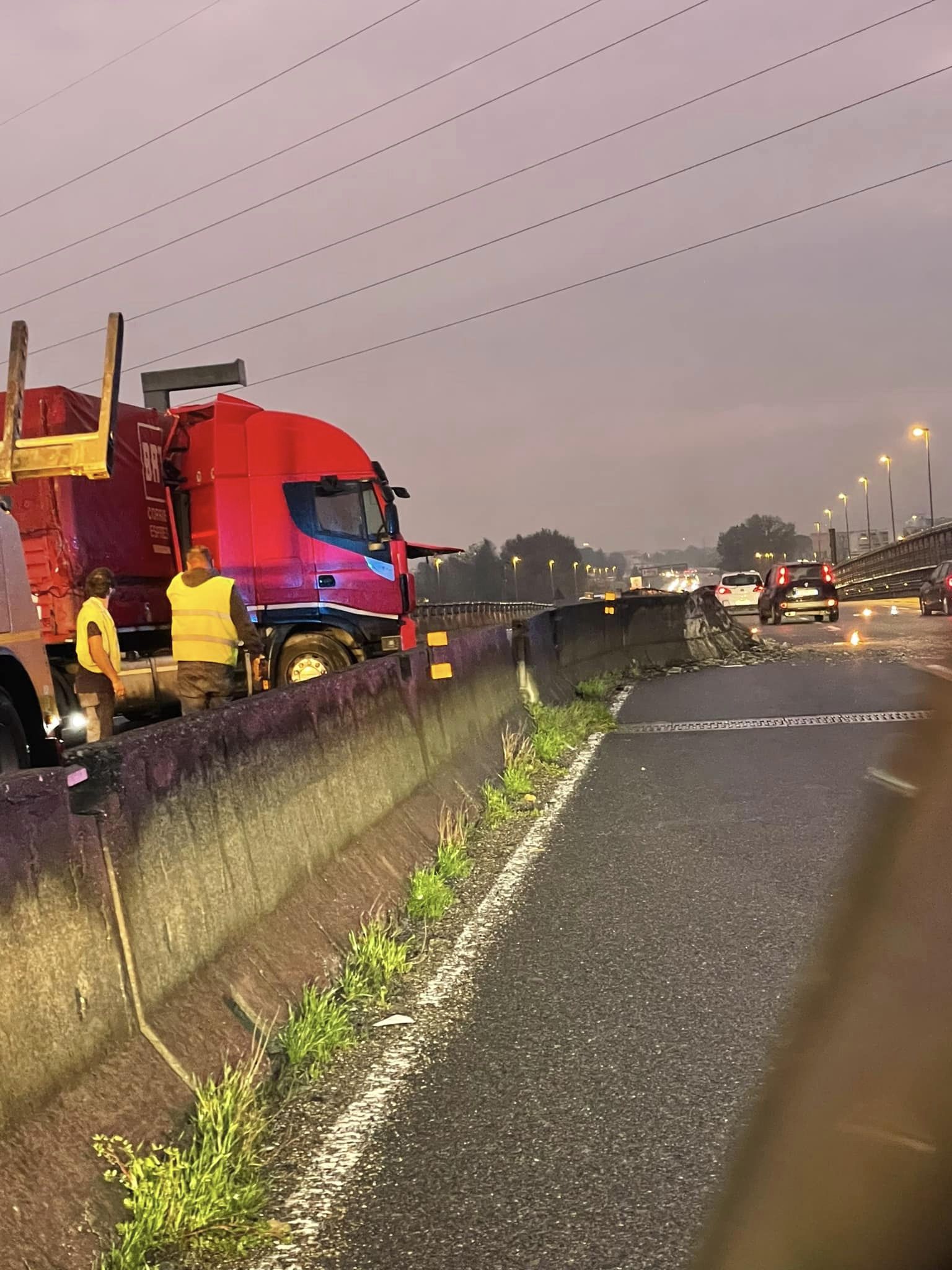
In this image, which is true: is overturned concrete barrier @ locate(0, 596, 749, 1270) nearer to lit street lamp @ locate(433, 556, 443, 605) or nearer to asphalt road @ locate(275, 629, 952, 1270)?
asphalt road @ locate(275, 629, 952, 1270)

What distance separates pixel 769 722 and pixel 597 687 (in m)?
3.34

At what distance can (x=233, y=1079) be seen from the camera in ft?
13.1

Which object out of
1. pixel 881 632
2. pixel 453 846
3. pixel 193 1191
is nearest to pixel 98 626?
pixel 453 846

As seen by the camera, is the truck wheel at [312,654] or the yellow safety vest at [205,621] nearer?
the yellow safety vest at [205,621]

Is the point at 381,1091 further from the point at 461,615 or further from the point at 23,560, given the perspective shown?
the point at 461,615

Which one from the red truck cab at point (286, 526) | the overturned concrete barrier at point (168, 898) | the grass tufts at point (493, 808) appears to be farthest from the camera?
the red truck cab at point (286, 526)

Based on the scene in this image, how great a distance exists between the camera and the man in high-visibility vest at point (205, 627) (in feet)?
35.1

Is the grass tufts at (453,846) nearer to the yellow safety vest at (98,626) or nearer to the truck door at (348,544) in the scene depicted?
the yellow safety vest at (98,626)

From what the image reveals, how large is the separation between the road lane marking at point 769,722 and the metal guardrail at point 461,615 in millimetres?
21621

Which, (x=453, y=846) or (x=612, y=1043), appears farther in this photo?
(x=453, y=846)

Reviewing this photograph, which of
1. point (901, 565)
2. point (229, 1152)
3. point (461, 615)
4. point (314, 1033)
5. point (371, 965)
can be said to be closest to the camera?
point (229, 1152)

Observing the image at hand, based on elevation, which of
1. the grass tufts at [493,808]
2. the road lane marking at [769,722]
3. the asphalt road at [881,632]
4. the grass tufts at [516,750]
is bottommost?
the asphalt road at [881,632]

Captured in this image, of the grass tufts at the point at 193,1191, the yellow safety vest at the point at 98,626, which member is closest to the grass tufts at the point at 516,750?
the yellow safety vest at the point at 98,626

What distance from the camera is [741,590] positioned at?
4628cm
